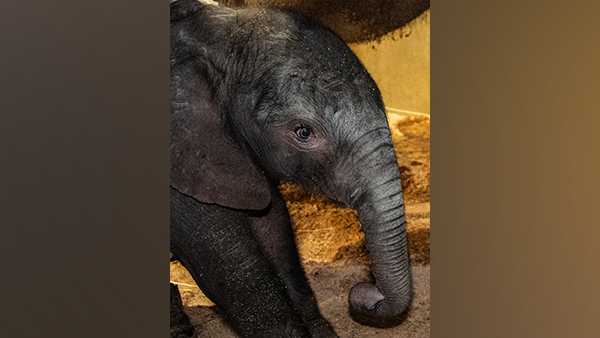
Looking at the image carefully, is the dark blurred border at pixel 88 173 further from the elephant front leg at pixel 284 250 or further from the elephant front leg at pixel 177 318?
the elephant front leg at pixel 284 250

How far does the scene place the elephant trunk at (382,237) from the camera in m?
2.44

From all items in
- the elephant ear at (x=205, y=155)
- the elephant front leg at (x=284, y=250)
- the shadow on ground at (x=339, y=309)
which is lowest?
the shadow on ground at (x=339, y=309)

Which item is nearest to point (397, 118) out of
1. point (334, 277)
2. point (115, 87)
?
point (334, 277)

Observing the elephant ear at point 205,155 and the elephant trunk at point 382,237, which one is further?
the elephant trunk at point 382,237

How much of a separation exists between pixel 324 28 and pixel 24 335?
1.20 metres

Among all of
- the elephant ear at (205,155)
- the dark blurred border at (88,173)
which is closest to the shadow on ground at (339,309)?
the dark blurred border at (88,173)

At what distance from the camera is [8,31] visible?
218 cm

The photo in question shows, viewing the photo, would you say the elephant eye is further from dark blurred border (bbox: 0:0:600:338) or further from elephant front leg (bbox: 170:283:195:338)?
elephant front leg (bbox: 170:283:195:338)

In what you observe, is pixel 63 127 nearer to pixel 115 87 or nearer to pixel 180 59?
pixel 115 87

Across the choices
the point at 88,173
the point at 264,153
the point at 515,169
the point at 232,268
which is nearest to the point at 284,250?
the point at 232,268

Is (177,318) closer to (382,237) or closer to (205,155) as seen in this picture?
(205,155)

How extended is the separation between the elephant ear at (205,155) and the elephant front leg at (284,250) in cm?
4

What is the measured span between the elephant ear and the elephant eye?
16 cm

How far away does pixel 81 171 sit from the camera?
2.21 m
